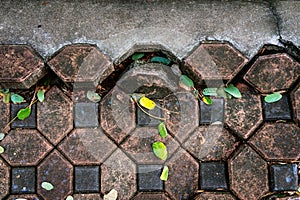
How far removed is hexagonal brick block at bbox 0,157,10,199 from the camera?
177 centimetres

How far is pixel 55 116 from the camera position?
183 cm

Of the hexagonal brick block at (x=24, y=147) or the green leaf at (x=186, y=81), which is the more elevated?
the green leaf at (x=186, y=81)

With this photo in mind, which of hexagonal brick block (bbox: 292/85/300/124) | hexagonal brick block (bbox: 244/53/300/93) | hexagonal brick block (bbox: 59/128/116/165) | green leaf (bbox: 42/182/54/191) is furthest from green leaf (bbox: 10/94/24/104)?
hexagonal brick block (bbox: 292/85/300/124)

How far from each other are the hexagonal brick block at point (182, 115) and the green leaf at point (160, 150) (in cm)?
8

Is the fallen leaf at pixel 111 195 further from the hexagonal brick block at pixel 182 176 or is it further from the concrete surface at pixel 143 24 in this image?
the concrete surface at pixel 143 24

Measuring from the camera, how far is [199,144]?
1828 mm

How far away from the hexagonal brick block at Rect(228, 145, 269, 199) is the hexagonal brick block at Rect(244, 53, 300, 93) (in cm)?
28

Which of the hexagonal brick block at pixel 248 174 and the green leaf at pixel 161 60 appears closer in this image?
the hexagonal brick block at pixel 248 174

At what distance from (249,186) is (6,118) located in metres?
1.06

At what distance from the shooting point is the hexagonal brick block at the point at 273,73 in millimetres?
1837

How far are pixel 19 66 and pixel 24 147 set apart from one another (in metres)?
0.34

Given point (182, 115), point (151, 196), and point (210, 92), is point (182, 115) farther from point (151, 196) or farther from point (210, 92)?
point (151, 196)

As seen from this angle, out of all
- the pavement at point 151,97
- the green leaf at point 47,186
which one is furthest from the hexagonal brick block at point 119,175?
the green leaf at point 47,186

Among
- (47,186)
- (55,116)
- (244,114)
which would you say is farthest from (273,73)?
(47,186)
